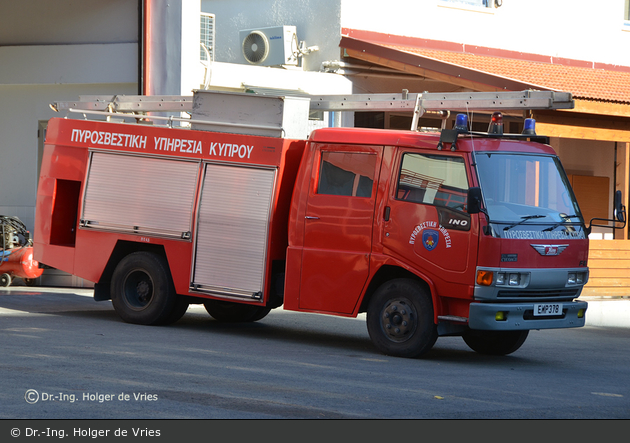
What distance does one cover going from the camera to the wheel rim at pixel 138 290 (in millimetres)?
11422

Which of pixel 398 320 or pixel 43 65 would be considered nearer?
pixel 398 320

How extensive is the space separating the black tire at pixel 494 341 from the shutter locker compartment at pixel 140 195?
3.50 meters

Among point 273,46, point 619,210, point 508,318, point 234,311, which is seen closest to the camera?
point 508,318

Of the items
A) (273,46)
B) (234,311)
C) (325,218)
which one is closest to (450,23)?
(273,46)

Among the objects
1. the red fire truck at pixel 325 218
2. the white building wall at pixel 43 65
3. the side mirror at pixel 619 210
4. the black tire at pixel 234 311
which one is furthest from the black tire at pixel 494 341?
the white building wall at pixel 43 65

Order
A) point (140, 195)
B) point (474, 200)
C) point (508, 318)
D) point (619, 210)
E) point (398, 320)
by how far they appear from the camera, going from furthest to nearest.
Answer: point (140, 195) → point (619, 210) → point (398, 320) → point (508, 318) → point (474, 200)

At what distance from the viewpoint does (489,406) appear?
7.17 metres

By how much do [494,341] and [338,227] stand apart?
2267mm

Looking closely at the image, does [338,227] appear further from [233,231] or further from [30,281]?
[30,281]

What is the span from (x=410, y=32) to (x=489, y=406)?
43.4ft

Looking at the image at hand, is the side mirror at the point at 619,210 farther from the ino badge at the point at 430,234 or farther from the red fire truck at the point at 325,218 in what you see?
the ino badge at the point at 430,234

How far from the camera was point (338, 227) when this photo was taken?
10.0 m

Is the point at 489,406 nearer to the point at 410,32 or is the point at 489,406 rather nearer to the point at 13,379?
the point at 13,379

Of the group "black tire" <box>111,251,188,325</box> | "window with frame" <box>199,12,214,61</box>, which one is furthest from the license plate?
"window with frame" <box>199,12,214,61</box>
